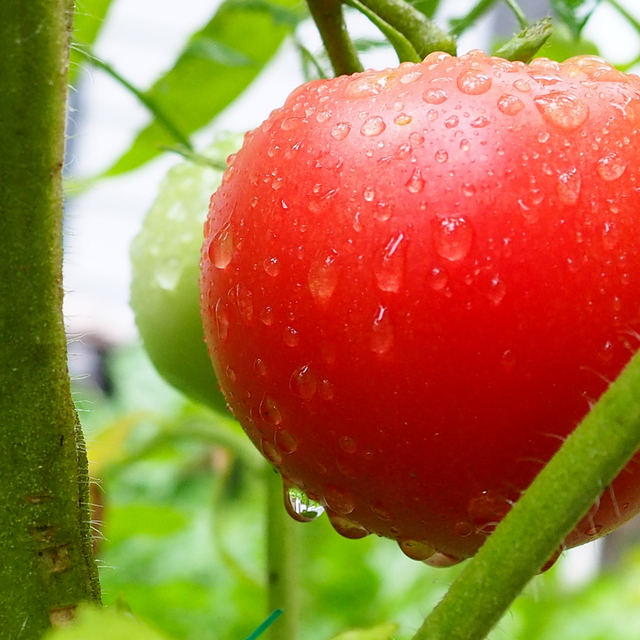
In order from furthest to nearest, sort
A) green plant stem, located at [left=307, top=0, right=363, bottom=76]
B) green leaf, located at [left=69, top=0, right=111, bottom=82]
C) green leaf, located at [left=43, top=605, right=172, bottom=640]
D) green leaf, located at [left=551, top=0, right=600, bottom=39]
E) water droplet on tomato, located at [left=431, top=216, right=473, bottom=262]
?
1. green leaf, located at [left=69, top=0, right=111, bottom=82]
2. green leaf, located at [left=551, top=0, right=600, bottom=39]
3. green plant stem, located at [left=307, top=0, right=363, bottom=76]
4. water droplet on tomato, located at [left=431, top=216, right=473, bottom=262]
5. green leaf, located at [left=43, top=605, right=172, bottom=640]

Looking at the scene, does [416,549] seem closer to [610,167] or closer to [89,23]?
Result: [610,167]

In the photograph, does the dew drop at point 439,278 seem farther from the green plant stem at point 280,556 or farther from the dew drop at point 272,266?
the green plant stem at point 280,556

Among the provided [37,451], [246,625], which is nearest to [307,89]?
[37,451]

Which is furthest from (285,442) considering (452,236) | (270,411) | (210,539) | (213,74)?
(210,539)

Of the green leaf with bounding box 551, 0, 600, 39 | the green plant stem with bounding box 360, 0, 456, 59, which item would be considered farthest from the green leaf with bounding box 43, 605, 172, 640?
the green leaf with bounding box 551, 0, 600, 39

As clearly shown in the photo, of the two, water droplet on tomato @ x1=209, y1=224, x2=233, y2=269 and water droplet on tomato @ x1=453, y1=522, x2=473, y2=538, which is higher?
water droplet on tomato @ x1=209, y1=224, x2=233, y2=269

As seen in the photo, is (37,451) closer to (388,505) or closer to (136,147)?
(388,505)

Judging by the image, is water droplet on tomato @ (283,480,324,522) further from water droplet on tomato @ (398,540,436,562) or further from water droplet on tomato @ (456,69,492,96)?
water droplet on tomato @ (456,69,492,96)

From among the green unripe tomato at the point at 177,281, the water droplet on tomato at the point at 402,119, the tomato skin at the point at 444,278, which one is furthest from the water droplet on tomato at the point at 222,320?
the green unripe tomato at the point at 177,281
